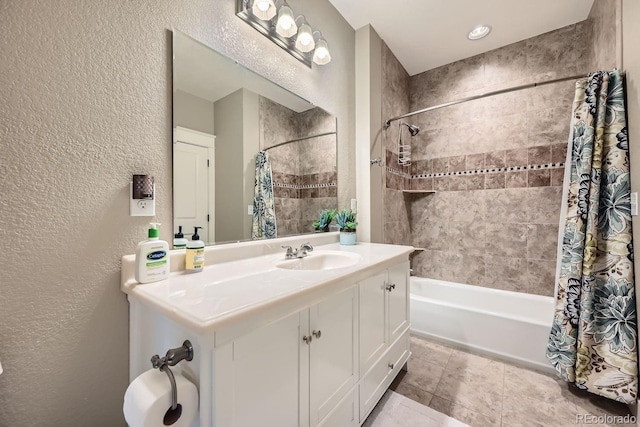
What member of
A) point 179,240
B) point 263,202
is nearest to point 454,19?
point 263,202

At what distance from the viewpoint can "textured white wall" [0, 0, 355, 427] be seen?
2.33 ft

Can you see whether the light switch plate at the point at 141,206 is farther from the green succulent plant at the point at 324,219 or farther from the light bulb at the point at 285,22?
the light bulb at the point at 285,22

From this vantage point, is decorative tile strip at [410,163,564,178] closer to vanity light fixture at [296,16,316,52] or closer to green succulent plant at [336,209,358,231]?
green succulent plant at [336,209,358,231]

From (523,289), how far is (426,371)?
4.62 ft

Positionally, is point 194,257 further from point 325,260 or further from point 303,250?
point 325,260

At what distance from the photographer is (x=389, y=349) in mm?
1473

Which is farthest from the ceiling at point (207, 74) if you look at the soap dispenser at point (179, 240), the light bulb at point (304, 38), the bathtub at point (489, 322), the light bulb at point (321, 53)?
the bathtub at point (489, 322)

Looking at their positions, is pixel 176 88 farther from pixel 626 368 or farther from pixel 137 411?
pixel 626 368

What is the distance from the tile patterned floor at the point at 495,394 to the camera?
4.51ft

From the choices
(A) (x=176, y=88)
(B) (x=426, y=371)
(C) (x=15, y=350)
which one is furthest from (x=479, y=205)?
(C) (x=15, y=350)

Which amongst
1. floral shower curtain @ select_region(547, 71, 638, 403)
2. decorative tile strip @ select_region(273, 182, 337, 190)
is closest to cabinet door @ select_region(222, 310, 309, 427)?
decorative tile strip @ select_region(273, 182, 337, 190)

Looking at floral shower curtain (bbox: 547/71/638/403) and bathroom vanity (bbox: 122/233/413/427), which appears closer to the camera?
bathroom vanity (bbox: 122/233/413/427)

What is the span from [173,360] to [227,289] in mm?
225

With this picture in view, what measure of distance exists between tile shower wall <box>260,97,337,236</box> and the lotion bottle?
2.41 ft
